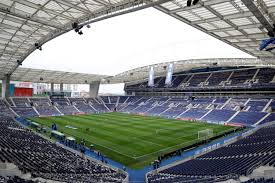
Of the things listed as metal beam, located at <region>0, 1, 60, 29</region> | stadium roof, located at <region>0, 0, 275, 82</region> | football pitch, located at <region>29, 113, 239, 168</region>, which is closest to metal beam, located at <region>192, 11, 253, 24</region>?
stadium roof, located at <region>0, 0, 275, 82</region>

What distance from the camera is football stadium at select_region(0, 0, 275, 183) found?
18250 mm

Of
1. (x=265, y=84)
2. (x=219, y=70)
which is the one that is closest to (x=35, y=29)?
(x=265, y=84)

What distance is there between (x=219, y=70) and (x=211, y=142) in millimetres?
42035

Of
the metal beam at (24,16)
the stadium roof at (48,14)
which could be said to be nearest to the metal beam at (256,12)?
the stadium roof at (48,14)

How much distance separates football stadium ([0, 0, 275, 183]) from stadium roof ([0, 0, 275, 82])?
0.33ft

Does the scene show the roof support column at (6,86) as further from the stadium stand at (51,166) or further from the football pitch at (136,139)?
the stadium stand at (51,166)

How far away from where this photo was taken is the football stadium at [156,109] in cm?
1825

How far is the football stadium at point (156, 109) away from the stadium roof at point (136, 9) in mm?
101

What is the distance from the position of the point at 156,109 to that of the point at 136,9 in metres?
51.1

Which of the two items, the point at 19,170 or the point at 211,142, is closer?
the point at 19,170

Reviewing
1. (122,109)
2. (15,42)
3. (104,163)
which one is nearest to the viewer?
(104,163)

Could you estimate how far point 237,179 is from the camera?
13438mm

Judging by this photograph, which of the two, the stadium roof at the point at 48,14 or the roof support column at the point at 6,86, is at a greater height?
the stadium roof at the point at 48,14

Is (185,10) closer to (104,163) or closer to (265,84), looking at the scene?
(104,163)
